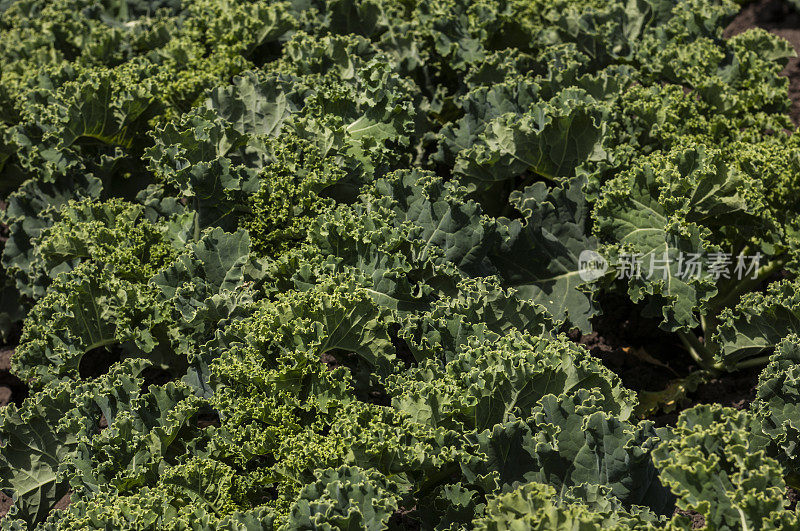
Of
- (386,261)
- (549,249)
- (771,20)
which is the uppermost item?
(386,261)

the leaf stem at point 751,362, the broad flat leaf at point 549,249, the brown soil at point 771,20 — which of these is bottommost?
the leaf stem at point 751,362

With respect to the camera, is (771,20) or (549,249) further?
(771,20)

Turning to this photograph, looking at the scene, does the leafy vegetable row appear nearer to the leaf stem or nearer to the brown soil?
the leaf stem

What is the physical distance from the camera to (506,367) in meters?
4.78

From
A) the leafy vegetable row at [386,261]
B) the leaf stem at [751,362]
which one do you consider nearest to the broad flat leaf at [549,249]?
the leafy vegetable row at [386,261]

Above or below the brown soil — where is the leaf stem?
below

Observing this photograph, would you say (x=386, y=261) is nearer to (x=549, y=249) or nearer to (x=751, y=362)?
(x=549, y=249)

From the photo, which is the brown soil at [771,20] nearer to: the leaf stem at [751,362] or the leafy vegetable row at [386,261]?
the leafy vegetable row at [386,261]

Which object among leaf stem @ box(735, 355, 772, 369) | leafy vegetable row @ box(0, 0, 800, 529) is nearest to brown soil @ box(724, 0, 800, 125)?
leafy vegetable row @ box(0, 0, 800, 529)

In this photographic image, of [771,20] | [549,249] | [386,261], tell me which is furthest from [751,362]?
[771,20]

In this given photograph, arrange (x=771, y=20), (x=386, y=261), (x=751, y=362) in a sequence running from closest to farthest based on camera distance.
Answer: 1. (x=386, y=261)
2. (x=751, y=362)
3. (x=771, y=20)

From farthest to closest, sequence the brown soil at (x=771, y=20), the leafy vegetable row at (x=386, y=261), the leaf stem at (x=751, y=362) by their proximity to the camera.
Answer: the brown soil at (x=771, y=20) → the leaf stem at (x=751, y=362) → the leafy vegetable row at (x=386, y=261)

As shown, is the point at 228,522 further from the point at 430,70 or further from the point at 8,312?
the point at 430,70

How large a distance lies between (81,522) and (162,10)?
5.99 m
